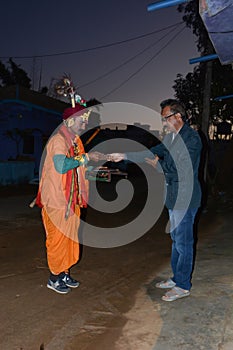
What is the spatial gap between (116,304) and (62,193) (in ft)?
4.04

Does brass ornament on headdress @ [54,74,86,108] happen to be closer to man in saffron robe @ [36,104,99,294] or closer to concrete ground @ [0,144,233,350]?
man in saffron robe @ [36,104,99,294]

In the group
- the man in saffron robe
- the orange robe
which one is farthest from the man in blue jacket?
the orange robe

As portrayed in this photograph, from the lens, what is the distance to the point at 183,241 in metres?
3.64

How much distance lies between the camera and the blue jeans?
362 cm

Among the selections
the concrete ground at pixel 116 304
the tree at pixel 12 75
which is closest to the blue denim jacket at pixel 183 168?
the concrete ground at pixel 116 304

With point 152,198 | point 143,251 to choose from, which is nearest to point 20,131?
point 152,198

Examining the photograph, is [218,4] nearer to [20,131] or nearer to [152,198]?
[152,198]

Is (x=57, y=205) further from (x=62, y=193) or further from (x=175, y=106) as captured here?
(x=175, y=106)

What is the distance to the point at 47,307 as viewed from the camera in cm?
361

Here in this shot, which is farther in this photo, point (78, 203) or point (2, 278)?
point (2, 278)

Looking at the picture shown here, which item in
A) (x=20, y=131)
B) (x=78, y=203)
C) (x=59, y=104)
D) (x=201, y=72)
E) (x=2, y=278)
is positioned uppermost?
(x=201, y=72)

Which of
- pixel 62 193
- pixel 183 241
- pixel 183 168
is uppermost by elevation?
pixel 183 168

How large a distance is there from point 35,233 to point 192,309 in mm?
3989

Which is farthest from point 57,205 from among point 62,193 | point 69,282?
point 69,282
